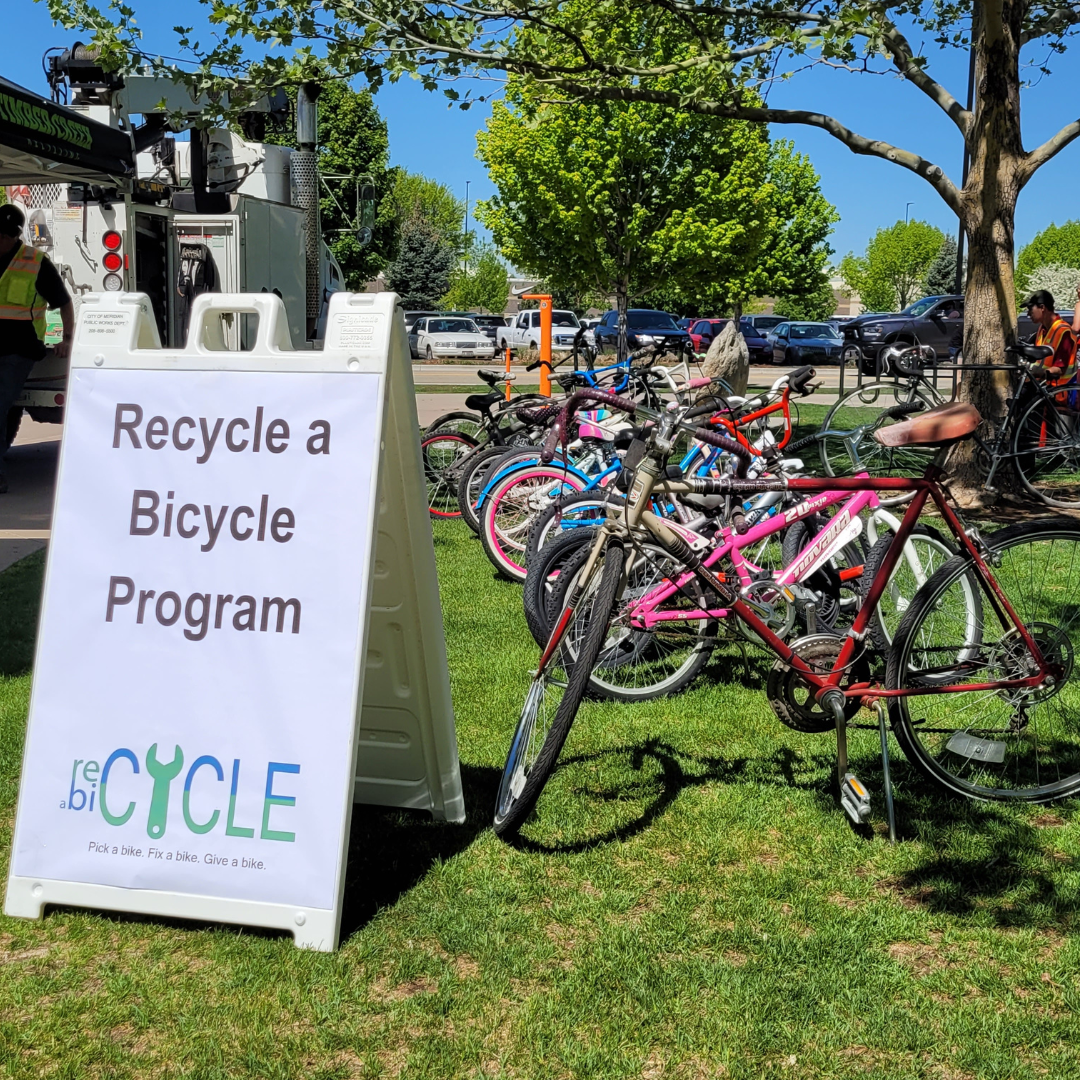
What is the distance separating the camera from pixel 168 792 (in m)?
3.02

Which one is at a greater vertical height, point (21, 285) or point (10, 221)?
point (10, 221)

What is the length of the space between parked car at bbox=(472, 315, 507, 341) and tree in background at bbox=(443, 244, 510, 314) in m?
20.5

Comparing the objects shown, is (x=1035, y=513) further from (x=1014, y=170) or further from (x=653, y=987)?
(x=653, y=987)

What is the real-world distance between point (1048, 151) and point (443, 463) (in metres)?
5.19

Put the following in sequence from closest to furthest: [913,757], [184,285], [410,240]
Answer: [913,757] < [184,285] < [410,240]

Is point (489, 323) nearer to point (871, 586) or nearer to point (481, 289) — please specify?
point (481, 289)

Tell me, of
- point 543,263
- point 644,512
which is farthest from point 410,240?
point 644,512

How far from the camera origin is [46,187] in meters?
10.8

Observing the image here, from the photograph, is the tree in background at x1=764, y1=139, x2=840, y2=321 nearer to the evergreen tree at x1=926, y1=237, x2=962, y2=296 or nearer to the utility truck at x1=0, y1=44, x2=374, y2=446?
the evergreen tree at x1=926, y1=237, x2=962, y2=296

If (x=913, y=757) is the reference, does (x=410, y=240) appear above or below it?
above

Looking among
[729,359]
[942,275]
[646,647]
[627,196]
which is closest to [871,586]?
[646,647]

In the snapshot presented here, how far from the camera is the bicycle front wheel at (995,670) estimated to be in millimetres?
3648

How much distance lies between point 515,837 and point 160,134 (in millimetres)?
10874

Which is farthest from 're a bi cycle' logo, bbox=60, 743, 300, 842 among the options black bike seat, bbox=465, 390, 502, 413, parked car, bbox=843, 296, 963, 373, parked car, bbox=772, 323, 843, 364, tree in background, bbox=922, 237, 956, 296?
tree in background, bbox=922, 237, 956, 296
